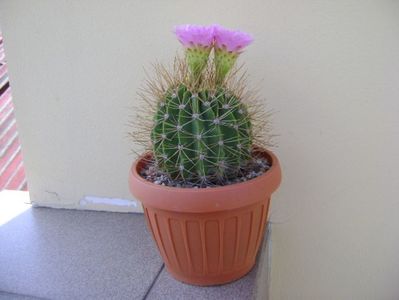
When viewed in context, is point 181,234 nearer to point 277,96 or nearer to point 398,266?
point 277,96

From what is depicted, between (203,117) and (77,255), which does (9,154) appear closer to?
(77,255)

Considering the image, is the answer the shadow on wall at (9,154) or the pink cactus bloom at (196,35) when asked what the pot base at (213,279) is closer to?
the pink cactus bloom at (196,35)

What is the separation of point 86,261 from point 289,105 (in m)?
0.57

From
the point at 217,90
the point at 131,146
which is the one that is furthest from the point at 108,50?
the point at 217,90

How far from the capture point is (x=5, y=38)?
1.00 m

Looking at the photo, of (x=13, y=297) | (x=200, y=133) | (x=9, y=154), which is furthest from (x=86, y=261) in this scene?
(x=9, y=154)

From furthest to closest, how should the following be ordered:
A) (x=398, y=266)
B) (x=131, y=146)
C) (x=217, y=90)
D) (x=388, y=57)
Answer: (x=131, y=146), (x=398, y=266), (x=388, y=57), (x=217, y=90)

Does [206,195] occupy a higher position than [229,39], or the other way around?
[229,39]

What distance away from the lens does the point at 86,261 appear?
2.79ft

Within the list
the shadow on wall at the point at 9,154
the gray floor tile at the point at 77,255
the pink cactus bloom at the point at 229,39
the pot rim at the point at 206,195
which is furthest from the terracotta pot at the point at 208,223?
the shadow on wall at the point at 9,154

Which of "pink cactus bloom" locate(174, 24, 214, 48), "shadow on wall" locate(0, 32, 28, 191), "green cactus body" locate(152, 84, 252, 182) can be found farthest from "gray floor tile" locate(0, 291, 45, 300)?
"shadow on wall" locate(0, 32, 28, 191)

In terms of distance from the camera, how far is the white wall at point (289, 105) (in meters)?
0.81

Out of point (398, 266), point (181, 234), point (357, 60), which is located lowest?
point (398, 266)

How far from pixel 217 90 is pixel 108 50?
1.33 feet
